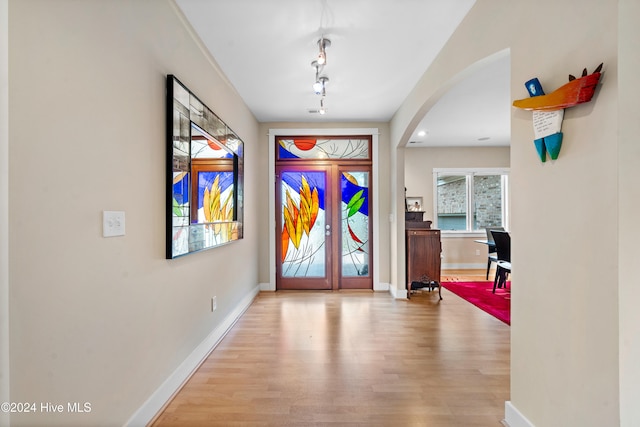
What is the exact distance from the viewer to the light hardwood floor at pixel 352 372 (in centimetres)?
172

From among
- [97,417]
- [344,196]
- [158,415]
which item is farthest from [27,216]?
[344,196]

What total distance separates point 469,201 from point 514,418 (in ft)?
17.8

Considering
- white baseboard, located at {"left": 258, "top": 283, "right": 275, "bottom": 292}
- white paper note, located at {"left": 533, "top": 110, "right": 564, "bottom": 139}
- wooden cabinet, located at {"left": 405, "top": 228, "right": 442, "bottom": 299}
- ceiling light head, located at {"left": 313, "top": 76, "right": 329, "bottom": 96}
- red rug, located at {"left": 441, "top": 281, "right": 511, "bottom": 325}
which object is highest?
ceiling light head, located at {"left": 313, "top": 76, "right": 329, "bottom": 96}

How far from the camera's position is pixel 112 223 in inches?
52.8

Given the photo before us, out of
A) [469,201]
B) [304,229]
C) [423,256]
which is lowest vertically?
[423,256]

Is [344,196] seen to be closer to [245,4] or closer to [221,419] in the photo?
[245,4]

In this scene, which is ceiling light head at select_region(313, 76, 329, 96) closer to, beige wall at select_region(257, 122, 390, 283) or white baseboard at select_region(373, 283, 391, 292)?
beige wall at select_region(257, 122, 390, 283)

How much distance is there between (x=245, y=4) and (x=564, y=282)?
246 centimetres

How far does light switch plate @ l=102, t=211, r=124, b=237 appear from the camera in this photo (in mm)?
1297

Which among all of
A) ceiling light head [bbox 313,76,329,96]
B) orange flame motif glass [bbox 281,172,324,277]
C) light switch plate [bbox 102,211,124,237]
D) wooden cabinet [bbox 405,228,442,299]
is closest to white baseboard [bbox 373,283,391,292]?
wooden cabinet [bbox 405,228,442,299]

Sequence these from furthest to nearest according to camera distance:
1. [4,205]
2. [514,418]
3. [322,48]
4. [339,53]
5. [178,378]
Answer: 1. [339,53]
2. [322,48]
3. [178,378]
4. [514,418]
5. [4,205]

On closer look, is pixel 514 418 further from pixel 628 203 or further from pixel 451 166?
pixel 451 166

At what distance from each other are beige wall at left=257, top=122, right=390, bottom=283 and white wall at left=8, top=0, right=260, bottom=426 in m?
2.45

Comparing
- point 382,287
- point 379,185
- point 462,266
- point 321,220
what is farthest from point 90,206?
point 462,266
